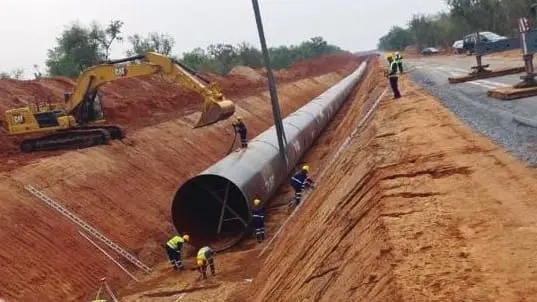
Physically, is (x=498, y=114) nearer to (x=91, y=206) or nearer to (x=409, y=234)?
(x=409, y=234)

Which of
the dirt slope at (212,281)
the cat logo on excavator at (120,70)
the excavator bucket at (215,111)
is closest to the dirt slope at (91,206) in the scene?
the dirt slope at (212,281)

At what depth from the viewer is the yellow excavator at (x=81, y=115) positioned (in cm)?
2023

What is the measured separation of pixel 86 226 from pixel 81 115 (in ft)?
24.6

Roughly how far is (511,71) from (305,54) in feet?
394

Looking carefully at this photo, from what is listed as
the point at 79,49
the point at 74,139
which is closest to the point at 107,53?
the point at 79,49

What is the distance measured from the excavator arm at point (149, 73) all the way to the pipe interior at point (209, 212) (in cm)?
234

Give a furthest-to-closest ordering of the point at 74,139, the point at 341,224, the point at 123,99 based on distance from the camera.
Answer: the point at 123,99 < the point at 74,139 < the point at 341,224

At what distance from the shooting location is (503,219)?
632cm

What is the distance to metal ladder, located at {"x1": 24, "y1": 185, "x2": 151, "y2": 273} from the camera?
15.9m

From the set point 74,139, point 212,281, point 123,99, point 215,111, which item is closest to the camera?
point 212,281

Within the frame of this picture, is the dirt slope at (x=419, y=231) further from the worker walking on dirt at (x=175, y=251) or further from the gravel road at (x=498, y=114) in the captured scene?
the worker walking on dirt at (x=175, y=251)

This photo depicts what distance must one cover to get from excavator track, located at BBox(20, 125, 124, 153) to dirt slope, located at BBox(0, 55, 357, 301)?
0.74 m

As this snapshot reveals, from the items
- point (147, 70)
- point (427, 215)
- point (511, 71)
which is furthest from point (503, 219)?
point (511, 71)

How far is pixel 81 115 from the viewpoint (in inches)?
897
